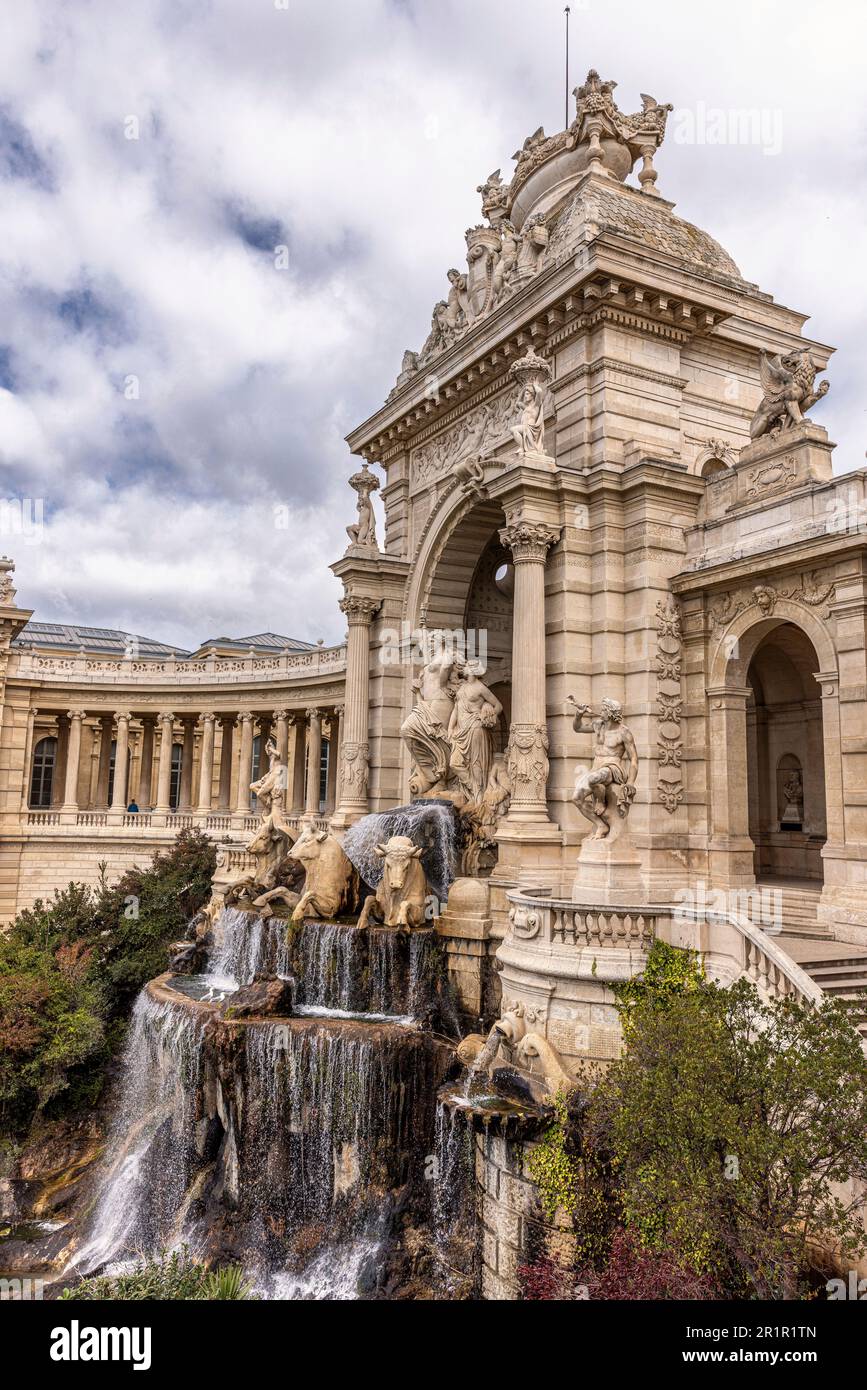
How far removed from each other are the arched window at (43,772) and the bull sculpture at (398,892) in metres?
35.3

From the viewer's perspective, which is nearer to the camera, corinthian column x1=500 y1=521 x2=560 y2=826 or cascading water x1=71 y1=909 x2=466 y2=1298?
cascading water x1=71 y1=909 x2=466 y2=1298

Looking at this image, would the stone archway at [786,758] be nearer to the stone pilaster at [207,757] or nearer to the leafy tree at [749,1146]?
the leafy tree at [749,1146]

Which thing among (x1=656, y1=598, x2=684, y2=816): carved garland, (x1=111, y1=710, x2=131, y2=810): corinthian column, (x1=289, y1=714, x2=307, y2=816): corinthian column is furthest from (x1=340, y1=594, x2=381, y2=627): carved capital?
(x1=111, y1=710, x2=131, y2=810): corinthian column

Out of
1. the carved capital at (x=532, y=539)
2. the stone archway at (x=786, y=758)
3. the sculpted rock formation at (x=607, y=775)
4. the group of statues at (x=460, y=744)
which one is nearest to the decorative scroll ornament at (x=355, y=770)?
the group of statues at (x=460, y=744)

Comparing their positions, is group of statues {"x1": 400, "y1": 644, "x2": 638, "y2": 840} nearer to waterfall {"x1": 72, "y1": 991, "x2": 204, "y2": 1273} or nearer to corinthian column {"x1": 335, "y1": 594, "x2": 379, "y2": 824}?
corinthian column {"x1": 335, "y1": 594, "x2": 379, "y2": 824}

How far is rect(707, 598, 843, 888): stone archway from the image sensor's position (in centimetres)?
1488

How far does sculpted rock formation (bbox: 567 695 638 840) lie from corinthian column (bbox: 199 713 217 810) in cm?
2977

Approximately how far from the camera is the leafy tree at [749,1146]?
7.54 meters

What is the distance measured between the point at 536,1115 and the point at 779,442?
41.4ft

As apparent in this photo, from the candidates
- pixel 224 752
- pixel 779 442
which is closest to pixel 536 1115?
pixel 779 442

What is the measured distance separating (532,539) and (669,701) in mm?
4268

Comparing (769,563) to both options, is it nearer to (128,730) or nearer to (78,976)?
(78,976)

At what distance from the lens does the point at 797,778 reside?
19422mm
